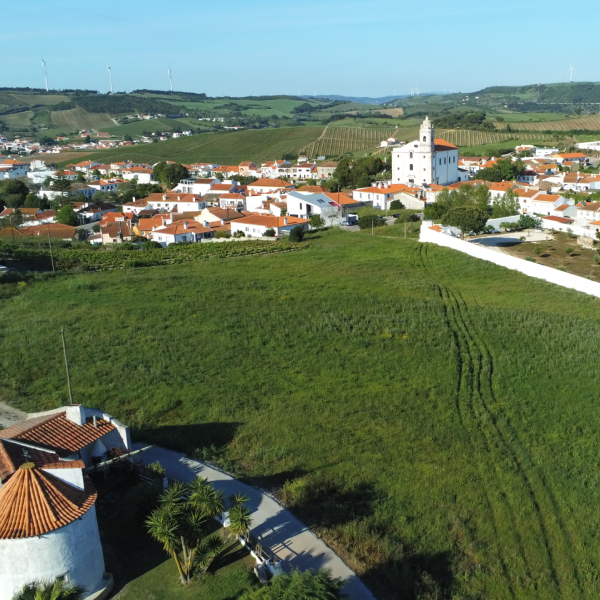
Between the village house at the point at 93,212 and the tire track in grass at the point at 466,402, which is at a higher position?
the tire track in grass at the point at 466,402

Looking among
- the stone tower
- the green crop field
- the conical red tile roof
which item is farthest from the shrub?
the conical red tile roof

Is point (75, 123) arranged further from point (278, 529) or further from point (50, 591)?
point (50, 591)

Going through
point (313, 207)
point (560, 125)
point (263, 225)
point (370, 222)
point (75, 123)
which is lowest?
point (370, 222)

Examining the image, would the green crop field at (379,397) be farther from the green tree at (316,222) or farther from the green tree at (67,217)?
the green tree at (67,217)

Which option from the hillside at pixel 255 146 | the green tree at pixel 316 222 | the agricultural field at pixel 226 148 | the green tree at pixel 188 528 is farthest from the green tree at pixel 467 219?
the agricultural field at pixel 226 148

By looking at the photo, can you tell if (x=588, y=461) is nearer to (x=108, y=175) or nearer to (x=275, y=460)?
(x=275, y=460)

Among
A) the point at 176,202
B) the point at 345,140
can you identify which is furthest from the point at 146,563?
the point at 345,140
